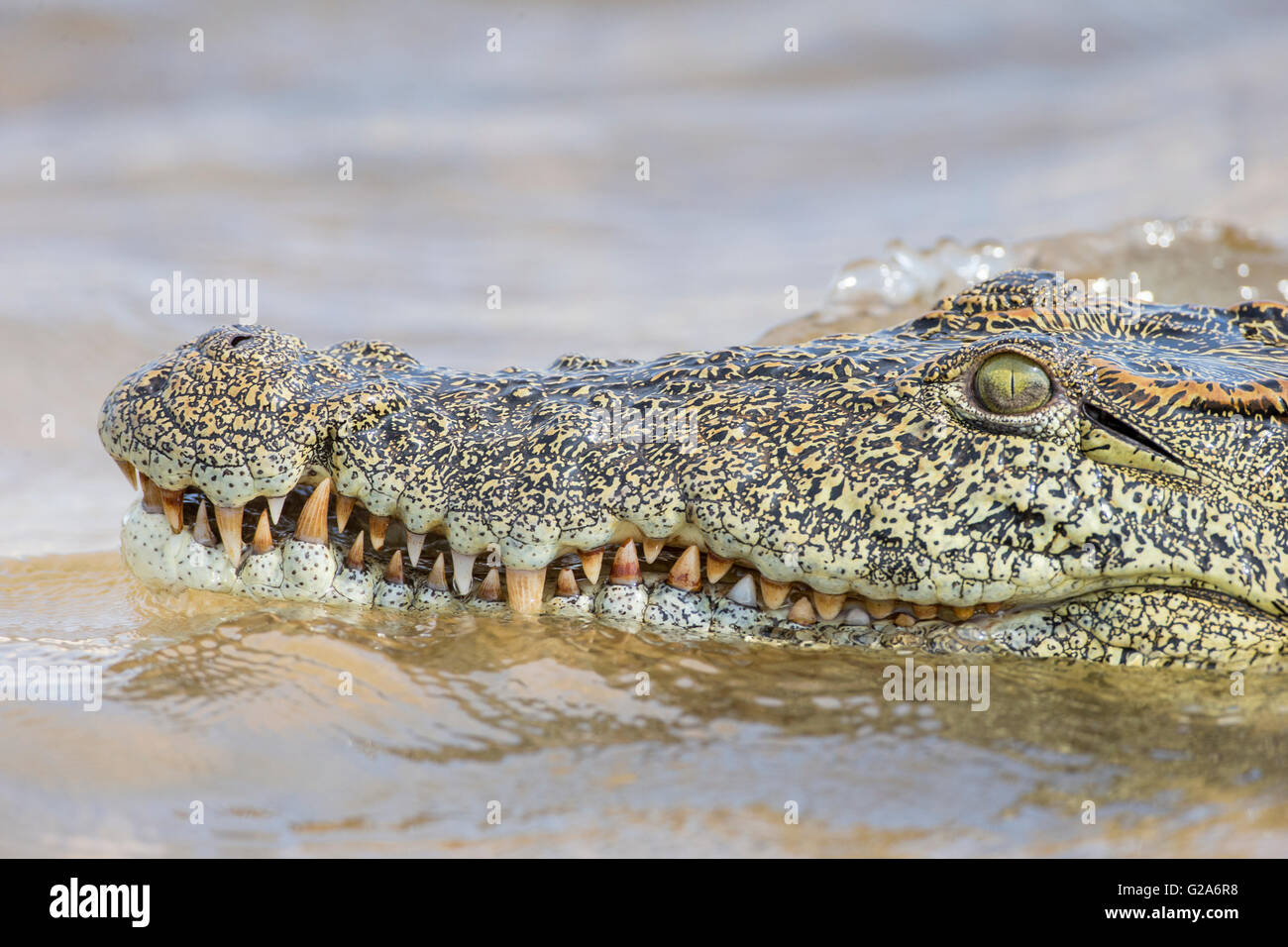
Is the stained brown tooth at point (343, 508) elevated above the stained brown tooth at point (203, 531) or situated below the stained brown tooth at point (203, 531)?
above

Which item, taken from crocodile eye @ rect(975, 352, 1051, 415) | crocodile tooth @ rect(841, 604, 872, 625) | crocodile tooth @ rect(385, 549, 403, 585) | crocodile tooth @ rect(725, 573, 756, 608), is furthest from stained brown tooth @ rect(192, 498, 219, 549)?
crocodile eye @ rect(975, 352, 1051, 415)

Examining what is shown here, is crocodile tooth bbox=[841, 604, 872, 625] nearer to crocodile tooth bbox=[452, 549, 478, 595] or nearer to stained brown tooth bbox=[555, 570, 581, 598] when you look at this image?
stained brown tooth bbox=[555, 570, 581, 598]

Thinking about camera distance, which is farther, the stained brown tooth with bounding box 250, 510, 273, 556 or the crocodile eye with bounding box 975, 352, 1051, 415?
the stained brown tooth with bounding box 250, 510, 273, 556

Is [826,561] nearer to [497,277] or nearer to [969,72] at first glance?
[497,277]

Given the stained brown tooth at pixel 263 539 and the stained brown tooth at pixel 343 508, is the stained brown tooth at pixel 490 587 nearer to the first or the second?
the stained brown tooth at pixel 343 508

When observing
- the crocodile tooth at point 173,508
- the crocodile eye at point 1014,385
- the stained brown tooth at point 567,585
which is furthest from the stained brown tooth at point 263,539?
the crocodile eye at point 1014,385
